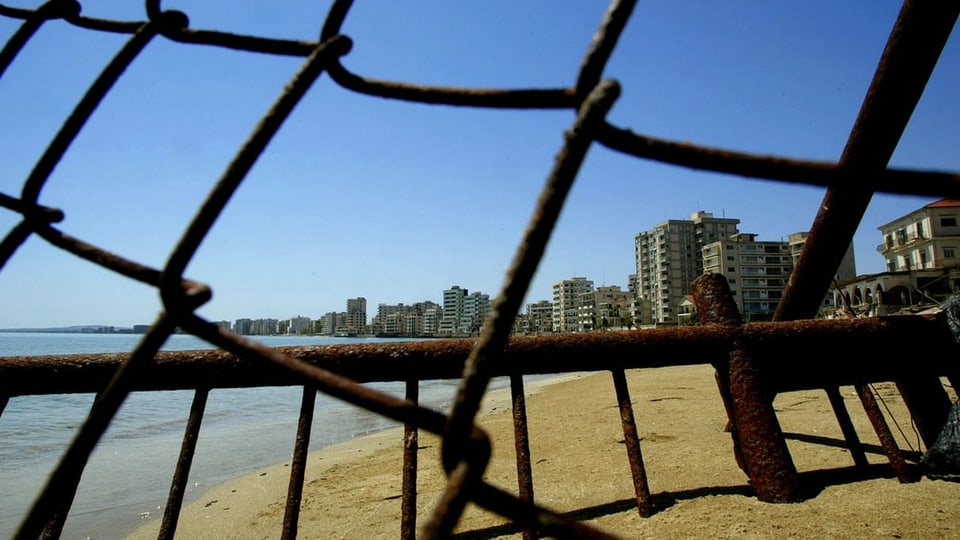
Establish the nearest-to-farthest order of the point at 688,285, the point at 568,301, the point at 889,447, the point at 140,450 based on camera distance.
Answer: the point at 889,447, the point at 140,450, the point at 688,285, the point at 568,301

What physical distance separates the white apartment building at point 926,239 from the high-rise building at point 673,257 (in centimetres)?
3736

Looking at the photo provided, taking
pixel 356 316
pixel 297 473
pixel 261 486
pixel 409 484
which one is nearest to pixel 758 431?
pixel 409 484

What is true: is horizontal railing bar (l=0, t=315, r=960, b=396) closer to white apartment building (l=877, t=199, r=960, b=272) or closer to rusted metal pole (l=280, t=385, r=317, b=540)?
rusted metal pole (l=280, t=385, r=317, b=540)

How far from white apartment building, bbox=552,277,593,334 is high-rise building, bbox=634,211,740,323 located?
71.1ft

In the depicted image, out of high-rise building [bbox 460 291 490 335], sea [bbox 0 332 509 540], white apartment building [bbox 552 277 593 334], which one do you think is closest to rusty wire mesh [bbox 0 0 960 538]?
sea [bbox 0 332 509 540]

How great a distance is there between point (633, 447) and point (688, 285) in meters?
15.5

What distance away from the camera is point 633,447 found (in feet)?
7.48

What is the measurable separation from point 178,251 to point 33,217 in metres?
0.43

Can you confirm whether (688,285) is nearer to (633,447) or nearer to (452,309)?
(633,447)

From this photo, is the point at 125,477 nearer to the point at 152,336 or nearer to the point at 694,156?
the point at 152,336

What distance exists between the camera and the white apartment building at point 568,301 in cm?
13262

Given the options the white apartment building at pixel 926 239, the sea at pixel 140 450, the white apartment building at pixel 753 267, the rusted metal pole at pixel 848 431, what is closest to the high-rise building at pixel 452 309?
the white apartment building at pixel 753 267

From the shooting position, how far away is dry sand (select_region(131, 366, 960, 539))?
224 cm

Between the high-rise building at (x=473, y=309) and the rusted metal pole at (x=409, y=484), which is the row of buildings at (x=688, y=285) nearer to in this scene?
the high-rise building at (x=473, y=309)
